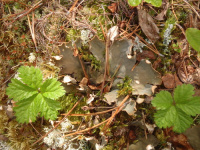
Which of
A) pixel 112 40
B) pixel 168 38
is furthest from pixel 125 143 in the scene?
pixel 168 38

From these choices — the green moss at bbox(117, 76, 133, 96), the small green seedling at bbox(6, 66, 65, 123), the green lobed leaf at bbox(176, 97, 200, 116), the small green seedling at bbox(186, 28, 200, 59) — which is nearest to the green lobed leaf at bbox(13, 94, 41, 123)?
the small green seedling at bbox(6, 66, 65, 123)

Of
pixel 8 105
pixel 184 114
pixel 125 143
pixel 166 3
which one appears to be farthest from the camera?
pixel 8 105

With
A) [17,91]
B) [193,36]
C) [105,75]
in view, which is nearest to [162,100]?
[105,75]

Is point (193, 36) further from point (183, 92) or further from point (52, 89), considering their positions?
point (52, 89)

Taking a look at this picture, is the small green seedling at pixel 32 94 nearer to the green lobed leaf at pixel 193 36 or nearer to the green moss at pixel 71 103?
the green moss at pixel 71 103

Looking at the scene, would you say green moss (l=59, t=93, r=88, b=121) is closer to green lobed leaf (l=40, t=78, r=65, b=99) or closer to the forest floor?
the forest floor

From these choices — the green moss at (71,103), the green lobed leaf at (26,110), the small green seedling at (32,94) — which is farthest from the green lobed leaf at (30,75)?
the green moss at (71,103)

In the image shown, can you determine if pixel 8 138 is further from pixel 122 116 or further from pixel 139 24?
pixel 139 24
